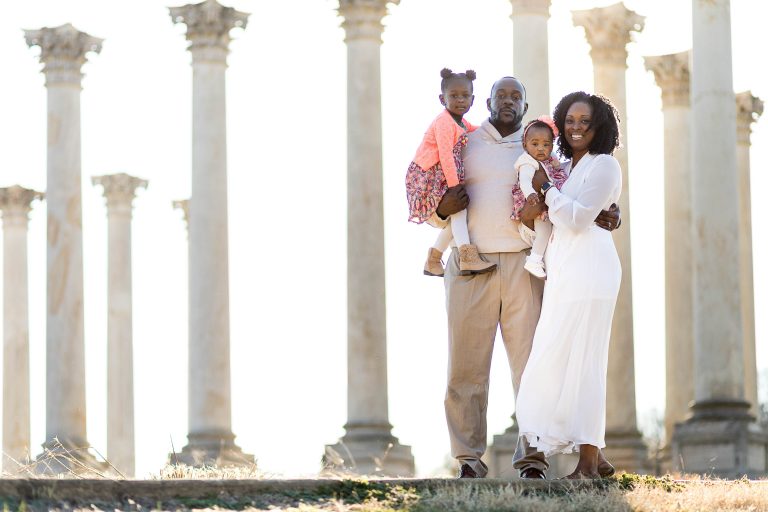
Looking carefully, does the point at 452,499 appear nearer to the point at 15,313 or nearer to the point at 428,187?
the point at 428,187

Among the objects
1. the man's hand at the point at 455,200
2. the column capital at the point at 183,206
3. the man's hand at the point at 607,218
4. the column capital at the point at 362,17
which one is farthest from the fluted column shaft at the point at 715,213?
the column capital at the point at 183,206

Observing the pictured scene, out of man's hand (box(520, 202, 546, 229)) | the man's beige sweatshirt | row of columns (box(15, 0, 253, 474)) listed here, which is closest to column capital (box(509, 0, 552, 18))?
row of columns (box(15, 0, 253, 474))

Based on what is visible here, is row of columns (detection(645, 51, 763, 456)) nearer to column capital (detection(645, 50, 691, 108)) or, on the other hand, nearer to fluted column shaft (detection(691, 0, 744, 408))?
column capital (detection(645, 50, 691, 108))

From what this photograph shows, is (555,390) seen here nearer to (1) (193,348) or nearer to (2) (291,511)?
(2) (291,511)

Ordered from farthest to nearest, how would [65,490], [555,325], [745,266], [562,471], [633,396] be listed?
[745,266] < [633,396] < [562,471] < [555,325] < [65,490]

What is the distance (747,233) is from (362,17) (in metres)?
31.0

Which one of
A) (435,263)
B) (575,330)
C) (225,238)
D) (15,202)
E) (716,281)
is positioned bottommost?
(575,330)

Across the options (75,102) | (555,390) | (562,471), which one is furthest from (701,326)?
(555,390)

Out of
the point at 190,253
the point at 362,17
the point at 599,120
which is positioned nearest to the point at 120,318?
the point at 190,253

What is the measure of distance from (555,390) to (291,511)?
10064mm

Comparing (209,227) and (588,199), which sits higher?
(209,227)

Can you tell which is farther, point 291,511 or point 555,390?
point 555,390

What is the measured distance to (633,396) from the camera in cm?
11181

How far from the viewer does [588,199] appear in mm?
46719
